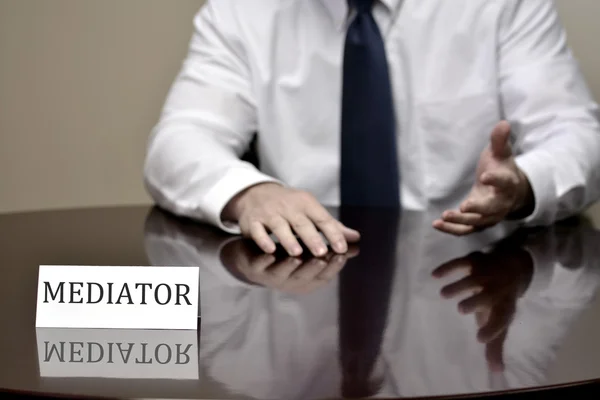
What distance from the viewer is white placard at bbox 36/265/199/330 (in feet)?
2.28

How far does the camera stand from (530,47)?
5.17ft

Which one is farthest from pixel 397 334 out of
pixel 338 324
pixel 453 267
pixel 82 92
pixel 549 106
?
pixel 82 92

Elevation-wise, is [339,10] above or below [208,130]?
above

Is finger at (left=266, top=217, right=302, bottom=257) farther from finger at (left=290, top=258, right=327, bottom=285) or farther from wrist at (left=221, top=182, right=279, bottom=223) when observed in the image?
wrist at (left=221, top=182, right=279, bottom=223)

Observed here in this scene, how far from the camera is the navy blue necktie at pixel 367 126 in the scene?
149cm

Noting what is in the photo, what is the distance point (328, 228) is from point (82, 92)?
127cm

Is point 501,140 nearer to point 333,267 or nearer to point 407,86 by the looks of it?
point 333,267

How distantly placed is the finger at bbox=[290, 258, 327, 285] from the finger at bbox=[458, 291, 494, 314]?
18 centimetres

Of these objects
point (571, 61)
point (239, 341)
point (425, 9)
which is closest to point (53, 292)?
point (239, 341)

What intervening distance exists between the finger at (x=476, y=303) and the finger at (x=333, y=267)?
0.17 m

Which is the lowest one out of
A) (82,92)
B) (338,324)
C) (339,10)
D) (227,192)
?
(82,92)

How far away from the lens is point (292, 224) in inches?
41.9

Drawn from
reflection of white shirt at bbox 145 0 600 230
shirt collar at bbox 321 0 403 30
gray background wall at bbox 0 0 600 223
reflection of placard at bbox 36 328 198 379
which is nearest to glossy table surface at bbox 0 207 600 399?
reflection of placard at bbox 36 328 198 379

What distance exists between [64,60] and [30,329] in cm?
153
